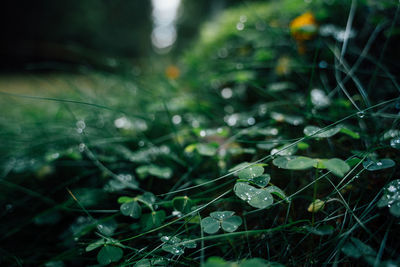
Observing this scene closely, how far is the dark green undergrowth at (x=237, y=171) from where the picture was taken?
1.66 feet

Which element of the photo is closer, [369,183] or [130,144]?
[369,183]

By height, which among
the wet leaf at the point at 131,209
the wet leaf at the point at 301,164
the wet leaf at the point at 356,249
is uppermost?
the wet leaf at the point at 301,164

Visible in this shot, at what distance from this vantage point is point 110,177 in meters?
0.88

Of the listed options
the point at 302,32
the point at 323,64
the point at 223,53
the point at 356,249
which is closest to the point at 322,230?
the point at 356,249

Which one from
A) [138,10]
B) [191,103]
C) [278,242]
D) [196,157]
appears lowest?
[278,242]

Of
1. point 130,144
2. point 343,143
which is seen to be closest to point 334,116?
point 343,143

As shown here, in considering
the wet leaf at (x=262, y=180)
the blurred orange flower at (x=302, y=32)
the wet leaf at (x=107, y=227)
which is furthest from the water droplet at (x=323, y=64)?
the wet leaf at (x=107, y=227)

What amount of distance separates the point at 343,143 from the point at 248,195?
48cm

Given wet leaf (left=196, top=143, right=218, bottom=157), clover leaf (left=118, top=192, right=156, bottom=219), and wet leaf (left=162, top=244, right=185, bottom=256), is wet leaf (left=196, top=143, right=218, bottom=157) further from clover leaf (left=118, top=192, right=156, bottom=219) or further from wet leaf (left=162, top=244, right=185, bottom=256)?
wet leaf (left=162, top=244, right=185, bottom=256)

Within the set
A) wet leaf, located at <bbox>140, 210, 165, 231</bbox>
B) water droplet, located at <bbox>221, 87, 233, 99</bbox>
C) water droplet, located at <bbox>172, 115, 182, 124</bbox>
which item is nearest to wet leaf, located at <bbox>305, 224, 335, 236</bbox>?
wet leaf, located at <bbox>140, 210, 165, 231</bbox>

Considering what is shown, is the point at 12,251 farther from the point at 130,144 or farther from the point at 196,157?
the point at 196,157

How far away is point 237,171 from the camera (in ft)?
1.85

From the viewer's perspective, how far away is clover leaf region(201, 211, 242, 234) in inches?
19.5

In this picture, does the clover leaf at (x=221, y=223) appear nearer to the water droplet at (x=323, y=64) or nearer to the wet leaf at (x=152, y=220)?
the wet leaf at (x=152, y=220)
